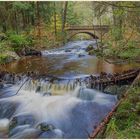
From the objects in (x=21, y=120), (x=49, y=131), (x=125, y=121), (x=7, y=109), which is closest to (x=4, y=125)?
(x=21, y=120)

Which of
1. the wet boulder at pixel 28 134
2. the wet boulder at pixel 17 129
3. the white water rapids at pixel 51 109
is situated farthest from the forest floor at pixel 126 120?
the wet boulder at pixel 17 129

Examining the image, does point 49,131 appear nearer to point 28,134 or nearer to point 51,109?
point 28,134

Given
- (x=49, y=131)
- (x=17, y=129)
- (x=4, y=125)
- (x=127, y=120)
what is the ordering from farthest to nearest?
1. (x=4, y=125)
2. (x=17, y=129)
3. (x=49, y=131)
4. (x=127, y=120)

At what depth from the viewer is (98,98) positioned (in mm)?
8312

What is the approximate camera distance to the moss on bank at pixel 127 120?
4407mm

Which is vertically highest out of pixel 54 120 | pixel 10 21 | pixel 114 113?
pixel 10 21

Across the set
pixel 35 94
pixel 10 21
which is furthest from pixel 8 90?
pixel 10 21

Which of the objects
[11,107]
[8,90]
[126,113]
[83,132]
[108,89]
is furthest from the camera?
[8,90]

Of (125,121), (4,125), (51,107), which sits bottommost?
(4,125)

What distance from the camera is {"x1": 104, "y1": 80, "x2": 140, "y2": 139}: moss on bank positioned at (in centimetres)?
441

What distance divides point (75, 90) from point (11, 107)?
1.97 metres

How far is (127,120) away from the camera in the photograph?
5059 millimetres

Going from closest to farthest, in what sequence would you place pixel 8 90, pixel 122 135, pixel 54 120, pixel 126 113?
pixel 122 135, pixel 126 113, pixel 54 120, pixel 8 90

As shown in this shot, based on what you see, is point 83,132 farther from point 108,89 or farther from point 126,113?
point 108,89
